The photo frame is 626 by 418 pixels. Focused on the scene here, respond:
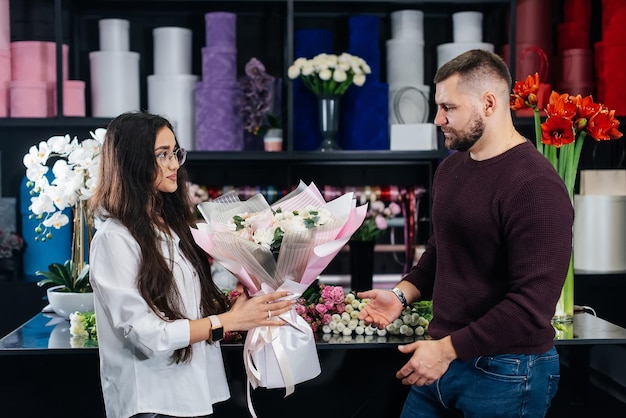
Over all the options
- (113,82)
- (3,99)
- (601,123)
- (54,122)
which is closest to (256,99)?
(113,82)

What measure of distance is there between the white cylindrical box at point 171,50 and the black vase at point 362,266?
110cm

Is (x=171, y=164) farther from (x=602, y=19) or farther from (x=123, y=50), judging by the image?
(x=602, y=19)

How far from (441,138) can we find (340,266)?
0.78 metres

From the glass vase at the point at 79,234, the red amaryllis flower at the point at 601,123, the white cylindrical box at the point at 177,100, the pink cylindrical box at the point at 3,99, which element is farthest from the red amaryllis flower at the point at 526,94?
the pink cylindrical box at the point at 3,99

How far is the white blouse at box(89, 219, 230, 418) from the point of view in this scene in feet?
5.99

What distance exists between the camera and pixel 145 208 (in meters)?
1.95

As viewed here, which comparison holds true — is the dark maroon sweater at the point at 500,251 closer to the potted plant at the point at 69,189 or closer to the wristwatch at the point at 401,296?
the wristwatch at the point at 401,296

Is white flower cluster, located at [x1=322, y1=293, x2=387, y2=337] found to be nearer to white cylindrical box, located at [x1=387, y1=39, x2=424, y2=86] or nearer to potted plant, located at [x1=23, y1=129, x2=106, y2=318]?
potted plant, located at [x1=23, y1=129, x2=106, y2=318]

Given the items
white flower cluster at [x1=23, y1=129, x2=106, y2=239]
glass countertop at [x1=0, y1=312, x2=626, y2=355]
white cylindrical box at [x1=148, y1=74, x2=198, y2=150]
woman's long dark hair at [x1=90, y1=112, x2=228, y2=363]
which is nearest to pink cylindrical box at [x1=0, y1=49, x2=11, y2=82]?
white cylindrical box at [x1=148, y1=74, x2=198, y2=150]

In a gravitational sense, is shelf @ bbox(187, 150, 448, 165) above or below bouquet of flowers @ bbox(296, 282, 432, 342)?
above

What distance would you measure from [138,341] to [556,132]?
1377mm

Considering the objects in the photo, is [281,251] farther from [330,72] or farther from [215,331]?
[330,72]

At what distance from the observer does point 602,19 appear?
12.5 feet

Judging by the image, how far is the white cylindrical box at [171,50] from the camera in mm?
3709
